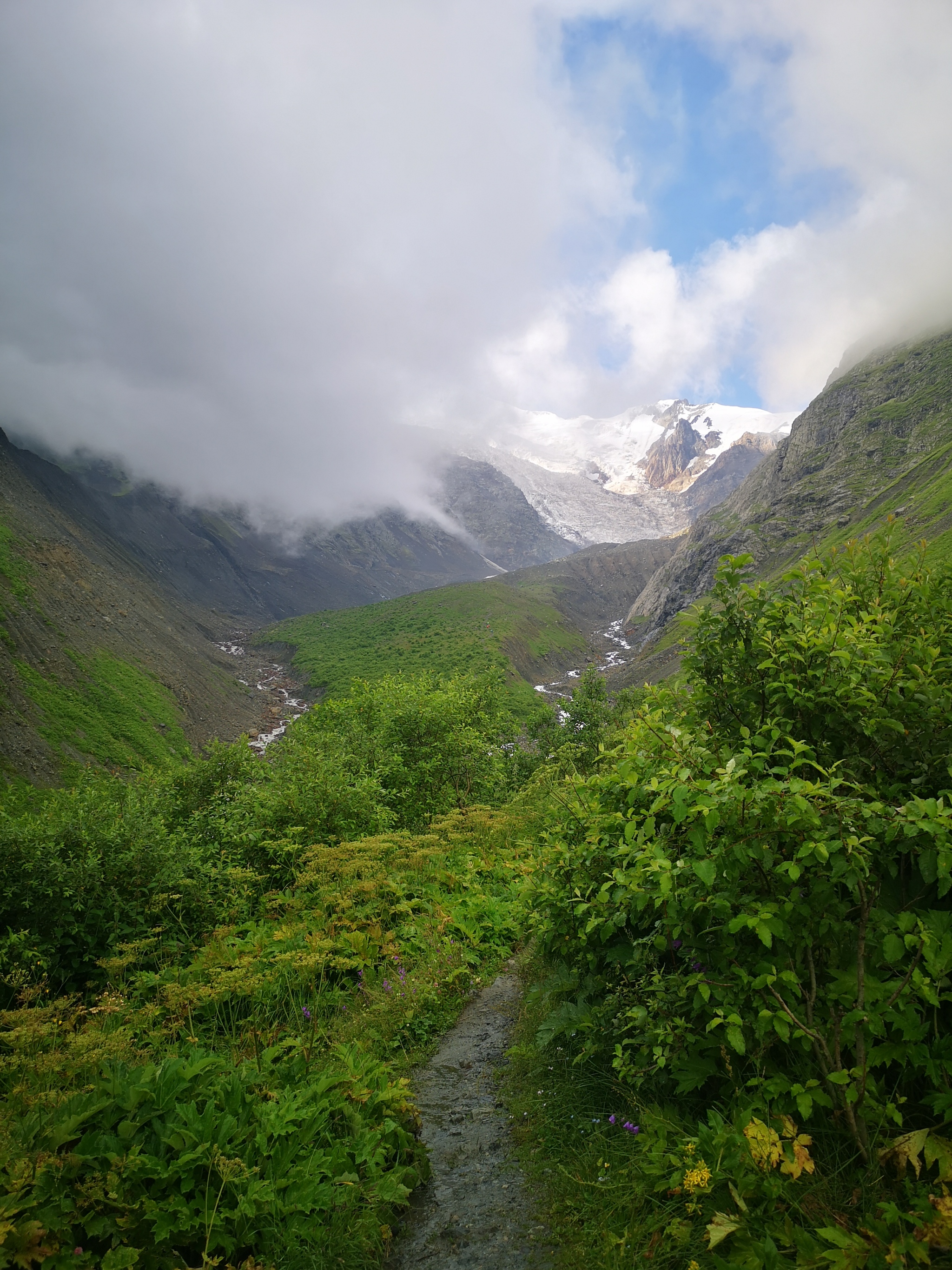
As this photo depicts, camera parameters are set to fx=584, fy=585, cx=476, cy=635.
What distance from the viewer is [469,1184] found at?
16.2ft

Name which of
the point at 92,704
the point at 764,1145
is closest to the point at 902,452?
the point at 92,704

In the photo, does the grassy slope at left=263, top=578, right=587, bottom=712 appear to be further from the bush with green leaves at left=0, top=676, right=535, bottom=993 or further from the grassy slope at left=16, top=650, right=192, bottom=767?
the bush with green leaves at left=0, top=676, right=535, bottom=993

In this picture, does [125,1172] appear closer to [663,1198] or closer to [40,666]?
[663,1198]

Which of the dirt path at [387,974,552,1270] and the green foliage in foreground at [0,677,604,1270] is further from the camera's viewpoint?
the dirt path at [387,974,552,1270]

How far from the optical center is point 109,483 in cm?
16950

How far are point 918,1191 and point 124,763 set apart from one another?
133 feet

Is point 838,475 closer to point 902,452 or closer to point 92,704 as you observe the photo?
point 902,452

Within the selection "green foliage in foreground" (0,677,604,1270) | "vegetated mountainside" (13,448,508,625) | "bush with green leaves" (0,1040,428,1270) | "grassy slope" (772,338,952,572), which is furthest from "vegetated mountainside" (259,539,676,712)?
"bush with green leaves" (0,1040,428,1270)

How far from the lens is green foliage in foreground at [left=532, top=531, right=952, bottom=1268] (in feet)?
10.8

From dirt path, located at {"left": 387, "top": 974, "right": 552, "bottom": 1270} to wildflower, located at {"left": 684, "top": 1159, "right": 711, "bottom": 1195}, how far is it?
1364mm

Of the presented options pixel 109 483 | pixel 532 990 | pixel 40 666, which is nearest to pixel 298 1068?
pixel 532 990

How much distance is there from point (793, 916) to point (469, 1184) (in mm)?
3751

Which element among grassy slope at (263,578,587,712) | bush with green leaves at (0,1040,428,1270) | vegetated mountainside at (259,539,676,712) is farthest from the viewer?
vegetated mountainside at (259,539,676,712)

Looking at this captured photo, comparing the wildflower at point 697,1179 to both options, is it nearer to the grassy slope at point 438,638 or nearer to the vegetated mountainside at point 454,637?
the vegetated mountainside at point 454,637
